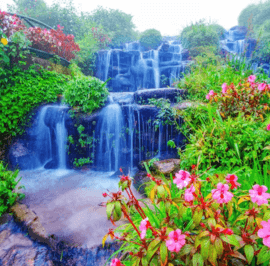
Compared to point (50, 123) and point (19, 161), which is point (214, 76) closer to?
point (50, 123)

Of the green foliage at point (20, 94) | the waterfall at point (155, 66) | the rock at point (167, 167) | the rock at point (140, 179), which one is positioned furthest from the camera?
the waterfall at point (155, 66)

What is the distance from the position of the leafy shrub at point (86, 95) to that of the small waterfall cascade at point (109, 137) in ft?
1.11

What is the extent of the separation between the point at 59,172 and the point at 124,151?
1945 millimetres

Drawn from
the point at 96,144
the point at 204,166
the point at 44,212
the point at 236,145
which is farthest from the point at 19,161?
the point at 236,145

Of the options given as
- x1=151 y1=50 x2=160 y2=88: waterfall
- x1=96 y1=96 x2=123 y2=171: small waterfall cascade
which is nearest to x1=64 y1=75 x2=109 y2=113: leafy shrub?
x1=96 y1=96 x2=123 y2=171: small waterfall cascade

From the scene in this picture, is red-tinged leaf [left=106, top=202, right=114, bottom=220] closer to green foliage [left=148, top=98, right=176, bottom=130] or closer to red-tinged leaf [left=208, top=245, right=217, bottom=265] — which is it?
red-tinged leaf [left=208, top=245, right=217, bottom=265]

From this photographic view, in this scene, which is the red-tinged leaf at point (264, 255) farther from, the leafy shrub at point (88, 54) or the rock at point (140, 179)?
the leafy shrub at point (88, 54)

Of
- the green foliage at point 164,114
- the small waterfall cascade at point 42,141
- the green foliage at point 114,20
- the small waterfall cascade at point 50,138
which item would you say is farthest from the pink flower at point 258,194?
the green foliage at point 114,20

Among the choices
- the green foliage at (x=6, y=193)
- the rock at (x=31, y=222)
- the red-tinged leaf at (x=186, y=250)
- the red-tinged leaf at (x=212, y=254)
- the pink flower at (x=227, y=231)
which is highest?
the pink flower at (x=227, y=231)

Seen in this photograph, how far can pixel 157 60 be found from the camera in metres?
10.1

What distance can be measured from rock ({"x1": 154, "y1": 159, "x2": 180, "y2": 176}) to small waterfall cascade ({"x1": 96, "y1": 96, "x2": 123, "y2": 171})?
5.89 feet

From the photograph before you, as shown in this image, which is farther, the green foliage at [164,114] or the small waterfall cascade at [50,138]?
the small waterfall cascade at [50,138]

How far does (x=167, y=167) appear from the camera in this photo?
3.38m

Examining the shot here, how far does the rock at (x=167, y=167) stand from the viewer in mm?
→ 3281
